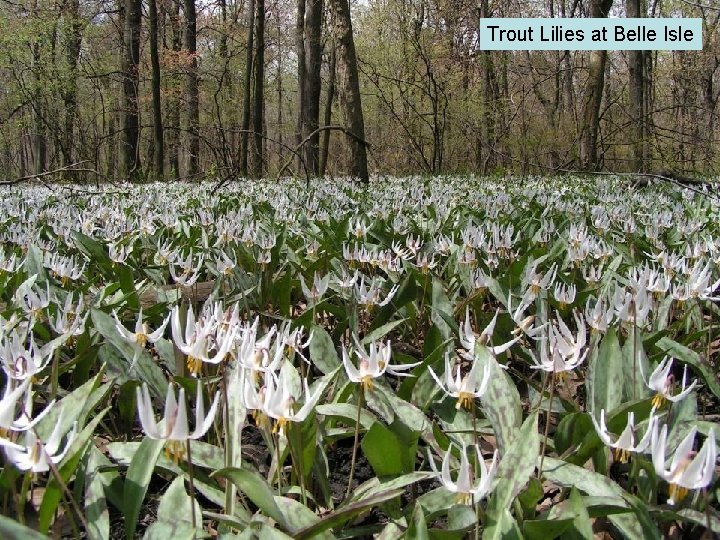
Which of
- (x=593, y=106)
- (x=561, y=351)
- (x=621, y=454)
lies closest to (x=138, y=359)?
(x=561, y=351)

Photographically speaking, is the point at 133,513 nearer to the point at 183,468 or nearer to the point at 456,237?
the point at 183,468

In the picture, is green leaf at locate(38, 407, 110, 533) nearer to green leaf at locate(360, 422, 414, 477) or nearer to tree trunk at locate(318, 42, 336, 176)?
green leaf at locate(360, 422, 414, 477)

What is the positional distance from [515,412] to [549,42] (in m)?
13.6

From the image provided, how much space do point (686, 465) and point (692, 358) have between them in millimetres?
949

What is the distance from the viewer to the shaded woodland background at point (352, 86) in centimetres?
1221

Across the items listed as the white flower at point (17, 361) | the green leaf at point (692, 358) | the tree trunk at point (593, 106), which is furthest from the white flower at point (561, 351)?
the tree trunk at point (593, 106)

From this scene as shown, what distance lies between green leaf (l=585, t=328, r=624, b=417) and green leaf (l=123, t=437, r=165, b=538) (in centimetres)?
83

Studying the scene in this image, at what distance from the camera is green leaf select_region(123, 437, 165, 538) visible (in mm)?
966

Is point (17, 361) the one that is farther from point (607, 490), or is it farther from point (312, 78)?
point (312, 78)

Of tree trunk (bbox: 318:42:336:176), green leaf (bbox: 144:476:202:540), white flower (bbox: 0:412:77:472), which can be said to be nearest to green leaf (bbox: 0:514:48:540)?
white flower (bbox: 0:412:77:472)

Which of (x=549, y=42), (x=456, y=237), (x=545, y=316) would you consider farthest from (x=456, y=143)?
(x=545, y=316)

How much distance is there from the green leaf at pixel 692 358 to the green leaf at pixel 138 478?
1158 mm

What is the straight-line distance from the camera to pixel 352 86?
9.42 meters

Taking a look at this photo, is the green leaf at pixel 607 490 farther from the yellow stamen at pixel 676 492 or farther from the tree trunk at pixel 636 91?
the tree trunk at pixel 636 91
